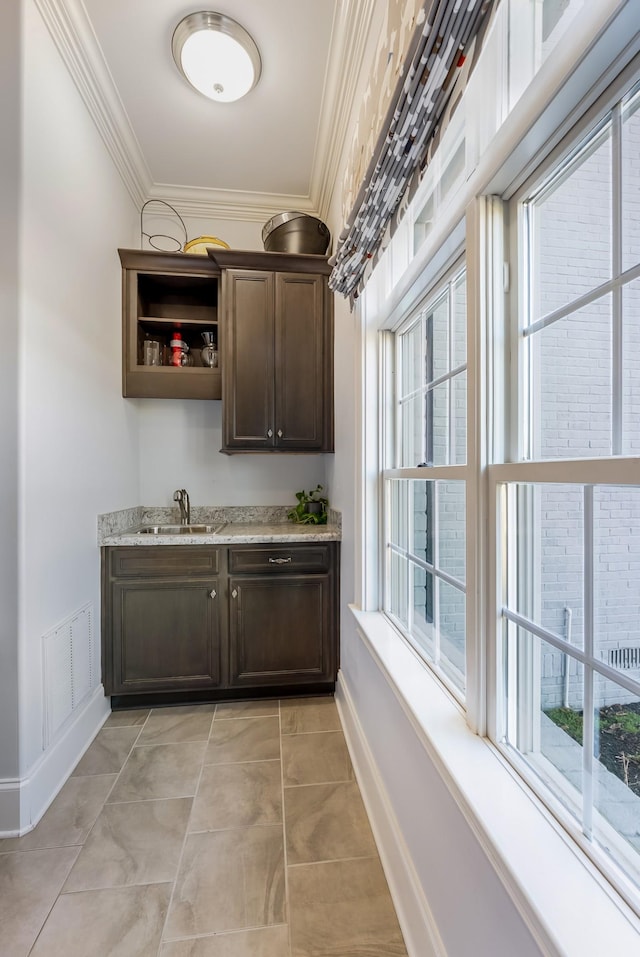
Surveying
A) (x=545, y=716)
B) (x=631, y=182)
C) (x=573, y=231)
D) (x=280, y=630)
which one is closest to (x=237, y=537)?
(x=280, y=630)

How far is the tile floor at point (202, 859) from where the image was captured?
44.6 inches

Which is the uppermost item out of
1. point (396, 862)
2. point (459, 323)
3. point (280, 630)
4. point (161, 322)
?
point (161, 322)

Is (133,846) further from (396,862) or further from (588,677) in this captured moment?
(588,677)

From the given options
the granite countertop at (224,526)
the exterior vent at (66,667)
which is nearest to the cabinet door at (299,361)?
the granite countertop at (224,526)

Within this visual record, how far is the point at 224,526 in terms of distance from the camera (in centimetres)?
276

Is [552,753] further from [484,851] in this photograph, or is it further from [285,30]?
[285,30]

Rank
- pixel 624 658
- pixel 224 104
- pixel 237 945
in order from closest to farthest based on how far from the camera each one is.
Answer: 1. pixel 624 658
2. pixel 237 945
3. pixel 224 104

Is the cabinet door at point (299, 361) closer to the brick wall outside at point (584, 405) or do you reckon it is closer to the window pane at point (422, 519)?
the window pane at point (422, 519)

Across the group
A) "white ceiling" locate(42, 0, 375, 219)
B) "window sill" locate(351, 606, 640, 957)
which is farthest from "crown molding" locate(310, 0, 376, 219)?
"window sill" locate(351, 606, 640, 957)

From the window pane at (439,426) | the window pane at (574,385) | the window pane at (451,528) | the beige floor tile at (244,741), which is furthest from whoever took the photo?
the beige floor tile at (244,741)

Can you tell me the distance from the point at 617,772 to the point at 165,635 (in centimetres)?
210

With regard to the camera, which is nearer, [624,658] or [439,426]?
[624,658]

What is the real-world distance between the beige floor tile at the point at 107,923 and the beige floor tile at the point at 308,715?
0.88 m

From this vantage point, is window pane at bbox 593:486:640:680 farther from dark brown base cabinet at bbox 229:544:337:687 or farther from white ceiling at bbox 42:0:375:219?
white ceiling at bbox 42:0:375:219
